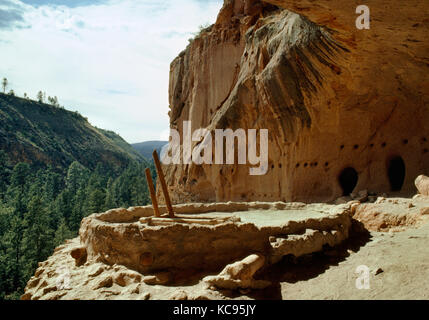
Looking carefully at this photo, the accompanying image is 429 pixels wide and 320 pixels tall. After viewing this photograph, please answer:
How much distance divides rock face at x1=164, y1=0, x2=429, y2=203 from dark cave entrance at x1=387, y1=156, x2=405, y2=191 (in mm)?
31

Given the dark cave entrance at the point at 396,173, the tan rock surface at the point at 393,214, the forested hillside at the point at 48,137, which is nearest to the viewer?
the tan rock surface at the point at 393,214

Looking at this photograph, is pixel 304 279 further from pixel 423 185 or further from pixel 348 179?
pixel 348 179

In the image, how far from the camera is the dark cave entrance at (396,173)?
10368 mm

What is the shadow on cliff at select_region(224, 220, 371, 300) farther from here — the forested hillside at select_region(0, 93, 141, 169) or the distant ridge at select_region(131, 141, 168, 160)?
the distant ridge at select_region(131, 141, 168, 160)

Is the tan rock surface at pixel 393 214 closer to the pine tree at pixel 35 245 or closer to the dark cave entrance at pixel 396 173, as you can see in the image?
the dark cave entrance at pixel 396 173

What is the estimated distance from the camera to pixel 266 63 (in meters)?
12.7

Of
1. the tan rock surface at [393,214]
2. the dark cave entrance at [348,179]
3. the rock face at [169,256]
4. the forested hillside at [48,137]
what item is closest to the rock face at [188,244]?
the rock face at [169,256]

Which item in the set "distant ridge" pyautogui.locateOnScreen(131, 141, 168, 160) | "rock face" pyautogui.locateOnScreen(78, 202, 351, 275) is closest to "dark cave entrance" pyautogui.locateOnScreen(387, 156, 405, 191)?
"rock face" pyautogui.locateOnScreen(78, 202, 351, 275)

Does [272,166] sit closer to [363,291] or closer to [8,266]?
[363,291]

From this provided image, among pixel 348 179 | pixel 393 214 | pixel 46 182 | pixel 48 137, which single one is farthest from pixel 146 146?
pixel 393 214

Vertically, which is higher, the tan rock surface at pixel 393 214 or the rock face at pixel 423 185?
the rock face at pixel 423 185

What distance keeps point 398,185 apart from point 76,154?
66387 millimetres

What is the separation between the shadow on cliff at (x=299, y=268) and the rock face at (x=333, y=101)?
13.4ft
